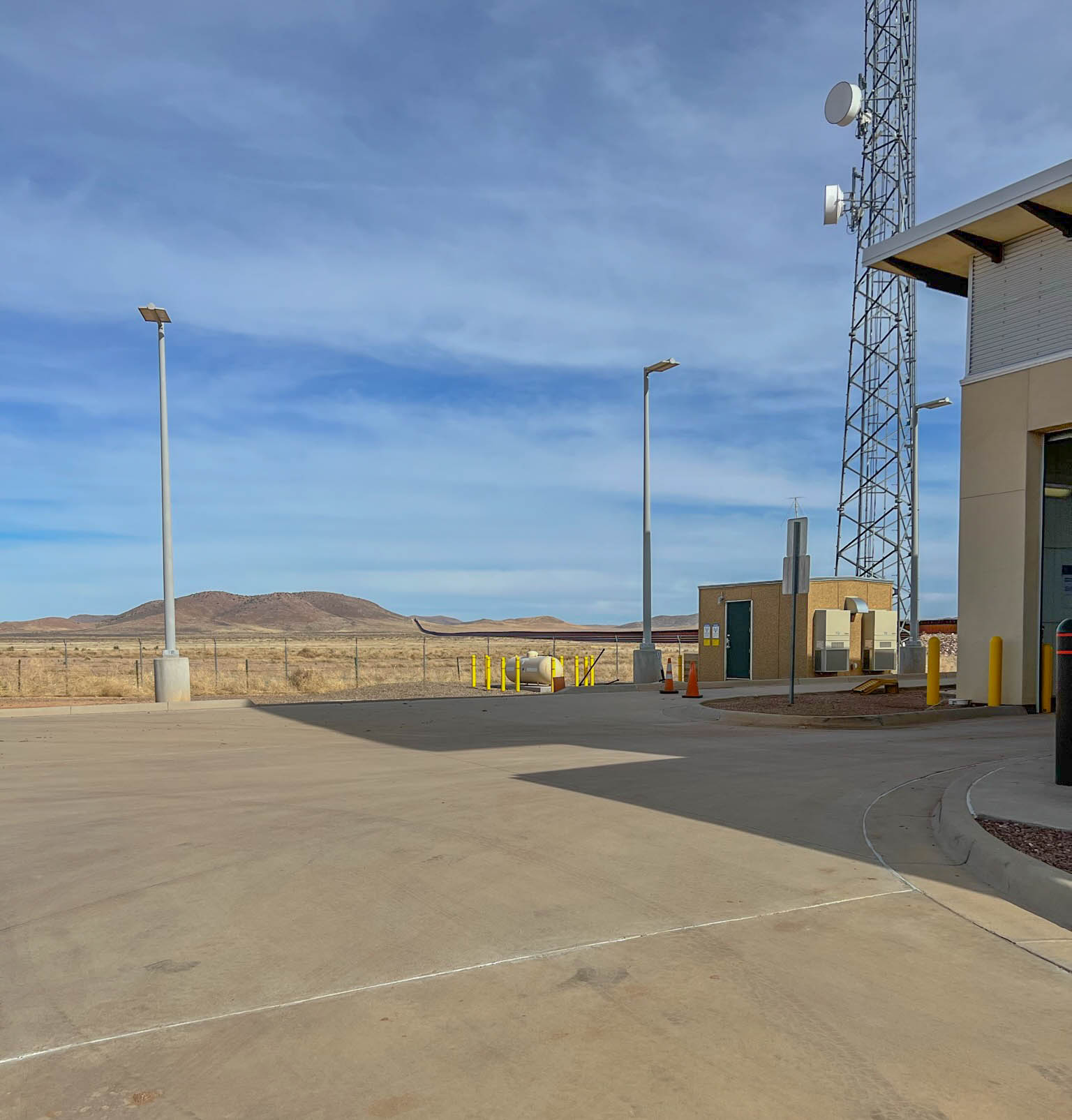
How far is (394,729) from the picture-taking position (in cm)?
1530

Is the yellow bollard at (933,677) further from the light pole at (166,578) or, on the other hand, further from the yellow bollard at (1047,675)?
the light pole at (166,578)

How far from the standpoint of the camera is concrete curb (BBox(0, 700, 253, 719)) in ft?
59.6

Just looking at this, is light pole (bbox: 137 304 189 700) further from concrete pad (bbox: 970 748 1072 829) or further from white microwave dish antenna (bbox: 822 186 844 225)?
white microwave dish antenna (bbox: 822 186 844 225)

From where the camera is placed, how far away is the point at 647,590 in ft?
82.3

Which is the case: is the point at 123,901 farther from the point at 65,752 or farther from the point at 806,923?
the point at 65,752

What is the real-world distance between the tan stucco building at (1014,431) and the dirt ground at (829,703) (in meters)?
1.32

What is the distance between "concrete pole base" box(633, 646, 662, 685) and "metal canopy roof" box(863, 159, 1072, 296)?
10.3m

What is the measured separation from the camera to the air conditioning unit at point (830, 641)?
27953 mm

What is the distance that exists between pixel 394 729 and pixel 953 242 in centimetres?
1201

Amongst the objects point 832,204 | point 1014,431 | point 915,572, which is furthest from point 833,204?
point 1014,431

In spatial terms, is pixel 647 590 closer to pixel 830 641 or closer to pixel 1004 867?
pixel 830 641

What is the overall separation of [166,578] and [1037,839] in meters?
17.3

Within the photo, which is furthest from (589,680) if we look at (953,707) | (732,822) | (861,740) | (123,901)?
(123,901)

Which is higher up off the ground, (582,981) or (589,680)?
(582,981)
